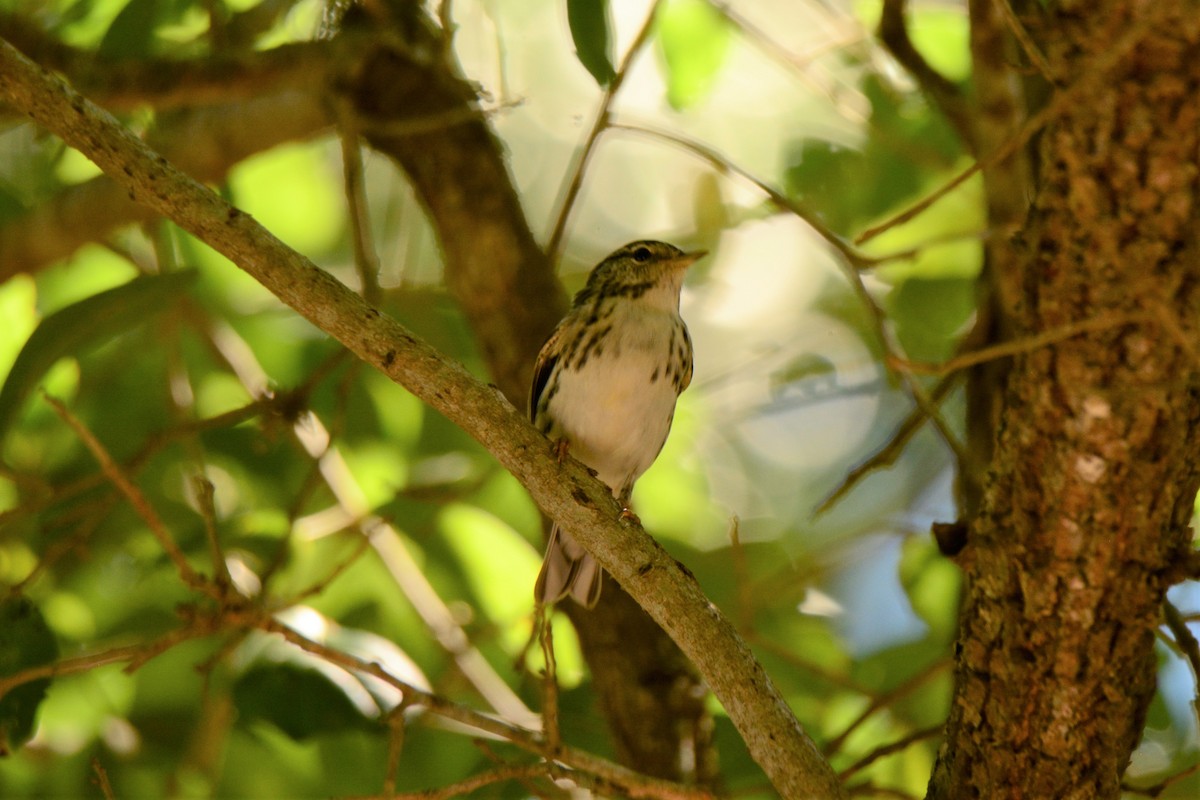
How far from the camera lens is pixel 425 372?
236cm

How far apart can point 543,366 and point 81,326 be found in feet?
4.67

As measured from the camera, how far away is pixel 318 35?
4.18 metres

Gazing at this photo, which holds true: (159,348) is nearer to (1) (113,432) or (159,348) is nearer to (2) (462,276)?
(1) (113,432)

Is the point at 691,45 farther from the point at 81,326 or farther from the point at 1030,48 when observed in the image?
the point at 81,326

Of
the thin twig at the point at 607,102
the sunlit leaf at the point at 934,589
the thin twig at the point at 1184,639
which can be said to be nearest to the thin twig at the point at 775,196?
the thin twig at the point at 607,102

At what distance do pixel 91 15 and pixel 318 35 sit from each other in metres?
0.73

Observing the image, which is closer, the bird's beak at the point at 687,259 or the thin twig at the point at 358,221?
the thin twig at the point at 358,221

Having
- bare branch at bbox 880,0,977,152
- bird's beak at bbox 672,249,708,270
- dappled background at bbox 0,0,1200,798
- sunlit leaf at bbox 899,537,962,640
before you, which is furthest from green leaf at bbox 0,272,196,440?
sunlit leaf at bbox 899,537,962,640

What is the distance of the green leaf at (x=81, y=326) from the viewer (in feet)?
9.29

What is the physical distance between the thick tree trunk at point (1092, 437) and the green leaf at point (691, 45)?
1.78 m

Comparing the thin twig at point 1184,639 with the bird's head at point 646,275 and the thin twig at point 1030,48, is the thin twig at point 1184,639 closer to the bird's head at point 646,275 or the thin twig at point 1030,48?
the thin twig at point 1030,48

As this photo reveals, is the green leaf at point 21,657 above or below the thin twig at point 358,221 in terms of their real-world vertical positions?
below

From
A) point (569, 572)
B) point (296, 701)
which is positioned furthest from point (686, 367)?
point (296, 701)

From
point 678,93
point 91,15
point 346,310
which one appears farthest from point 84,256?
point 346,310
